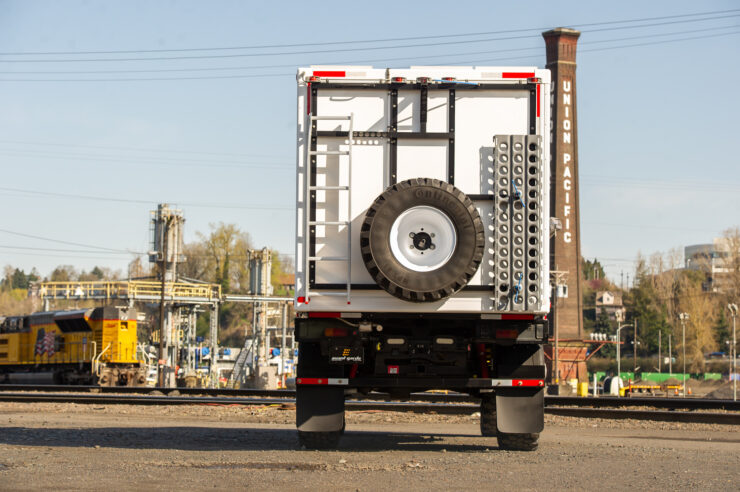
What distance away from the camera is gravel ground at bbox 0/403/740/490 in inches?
356

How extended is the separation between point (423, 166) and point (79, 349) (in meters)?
32.1

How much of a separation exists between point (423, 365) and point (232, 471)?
304cm

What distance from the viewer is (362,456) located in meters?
11.5

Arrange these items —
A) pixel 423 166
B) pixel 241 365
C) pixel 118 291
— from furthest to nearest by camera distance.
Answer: pixel 241 365
pixel 118 291
pixel 423 166

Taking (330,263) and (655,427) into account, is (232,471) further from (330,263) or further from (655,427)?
(655,427)

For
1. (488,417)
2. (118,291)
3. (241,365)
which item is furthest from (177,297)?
(488,417)

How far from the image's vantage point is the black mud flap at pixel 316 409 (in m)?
12.0

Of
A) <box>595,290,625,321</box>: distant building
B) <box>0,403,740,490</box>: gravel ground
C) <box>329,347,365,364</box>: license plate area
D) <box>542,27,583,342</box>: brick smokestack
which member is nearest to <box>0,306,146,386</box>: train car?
<box>0,403,740,490</box>: gravel ground

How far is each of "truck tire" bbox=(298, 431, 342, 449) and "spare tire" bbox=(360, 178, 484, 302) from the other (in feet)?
7.95

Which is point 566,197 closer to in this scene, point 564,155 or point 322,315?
point 564,155

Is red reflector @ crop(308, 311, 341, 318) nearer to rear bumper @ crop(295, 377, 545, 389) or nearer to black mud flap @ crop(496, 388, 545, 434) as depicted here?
rear bumper @ crop(295, 377, 545, 389)

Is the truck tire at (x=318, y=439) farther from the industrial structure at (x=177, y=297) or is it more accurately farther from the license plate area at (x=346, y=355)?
the industrial structure at (x=177, y=297)

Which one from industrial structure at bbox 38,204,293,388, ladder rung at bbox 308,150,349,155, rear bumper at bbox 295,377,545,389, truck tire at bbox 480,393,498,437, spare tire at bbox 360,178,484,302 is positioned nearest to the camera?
spare tire at bbox 360,178,484,302

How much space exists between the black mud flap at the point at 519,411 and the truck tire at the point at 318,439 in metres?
2.19
